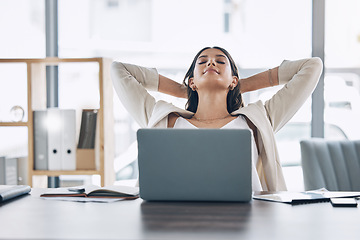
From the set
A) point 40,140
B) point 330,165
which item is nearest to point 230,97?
point 330,165

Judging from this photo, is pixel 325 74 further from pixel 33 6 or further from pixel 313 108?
pixel 33 6

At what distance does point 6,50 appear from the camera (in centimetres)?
293

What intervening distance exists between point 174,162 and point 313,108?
1900 mm

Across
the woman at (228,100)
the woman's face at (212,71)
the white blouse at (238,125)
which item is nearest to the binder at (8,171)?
the woman at (228,100)

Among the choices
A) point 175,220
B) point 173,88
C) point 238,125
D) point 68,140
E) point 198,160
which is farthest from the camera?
point 68,140

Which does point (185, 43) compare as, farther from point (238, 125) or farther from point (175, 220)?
point (175, 220)

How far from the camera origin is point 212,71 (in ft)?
6.76

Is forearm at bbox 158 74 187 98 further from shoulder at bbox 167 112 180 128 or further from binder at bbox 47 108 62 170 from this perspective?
binder at bbox 47 108 62 170

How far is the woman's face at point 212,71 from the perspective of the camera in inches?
81.0

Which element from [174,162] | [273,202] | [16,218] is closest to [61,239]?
[16,218]

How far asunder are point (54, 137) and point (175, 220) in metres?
1.80

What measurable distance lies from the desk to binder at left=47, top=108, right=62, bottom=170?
138 centimetres

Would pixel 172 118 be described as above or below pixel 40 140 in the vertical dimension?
above

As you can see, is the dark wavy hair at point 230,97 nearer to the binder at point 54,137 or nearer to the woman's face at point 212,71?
the woman's face at point 212,71
